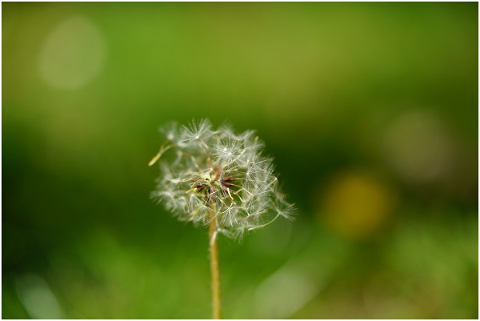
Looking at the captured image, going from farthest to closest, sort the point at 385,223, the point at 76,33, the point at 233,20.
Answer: the point at 233,20, the point at 76,33, the point at 385,223

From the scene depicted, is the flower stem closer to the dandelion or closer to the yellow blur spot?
the dandelion

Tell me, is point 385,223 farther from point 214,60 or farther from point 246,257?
point 214,60

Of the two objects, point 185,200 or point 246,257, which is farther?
point 246,257

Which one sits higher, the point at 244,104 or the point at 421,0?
the point at 421,0

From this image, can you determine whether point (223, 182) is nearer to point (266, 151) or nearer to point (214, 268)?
point (214, 268)

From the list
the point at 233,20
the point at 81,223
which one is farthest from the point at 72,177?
the point at 233,20

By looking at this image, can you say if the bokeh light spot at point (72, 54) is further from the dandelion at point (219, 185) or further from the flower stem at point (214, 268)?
the flower stem at point (214, 268)
